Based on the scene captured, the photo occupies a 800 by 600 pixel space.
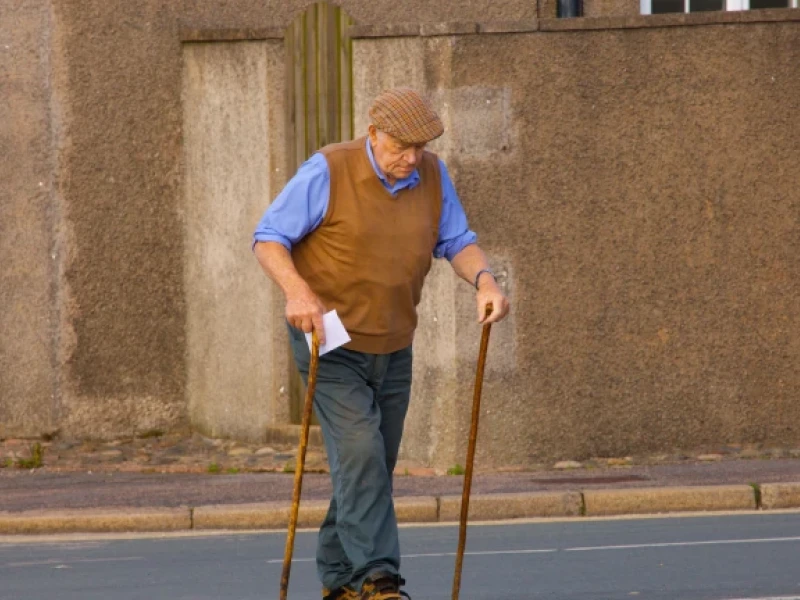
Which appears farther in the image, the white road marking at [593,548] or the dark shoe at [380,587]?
the white road marking at [593,548]

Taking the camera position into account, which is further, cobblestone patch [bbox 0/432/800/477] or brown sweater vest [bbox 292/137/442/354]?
cobblestone patch [bbox 0/432/800/477]

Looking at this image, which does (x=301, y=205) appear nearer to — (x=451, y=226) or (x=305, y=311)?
(x=305, y=311)

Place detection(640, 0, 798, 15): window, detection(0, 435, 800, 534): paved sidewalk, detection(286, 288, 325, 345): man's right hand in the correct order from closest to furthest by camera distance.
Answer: detection(286, 288, 325, 345): man's right hand, detection(0, 435, 800, 534): paved sidewalk, detection(640, 0, 798, 15): window

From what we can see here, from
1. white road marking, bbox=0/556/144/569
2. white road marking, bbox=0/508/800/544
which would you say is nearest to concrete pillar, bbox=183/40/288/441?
white road marking, bbox=0/508/800/544

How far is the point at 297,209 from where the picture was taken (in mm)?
6523

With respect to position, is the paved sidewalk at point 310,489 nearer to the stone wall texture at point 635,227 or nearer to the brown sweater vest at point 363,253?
the stone wall texture at point 635,227

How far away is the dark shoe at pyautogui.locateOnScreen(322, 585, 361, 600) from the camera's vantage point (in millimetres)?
6672

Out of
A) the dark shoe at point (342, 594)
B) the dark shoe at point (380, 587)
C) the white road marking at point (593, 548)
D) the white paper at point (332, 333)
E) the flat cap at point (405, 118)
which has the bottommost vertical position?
the white road marking at point (593, 548)

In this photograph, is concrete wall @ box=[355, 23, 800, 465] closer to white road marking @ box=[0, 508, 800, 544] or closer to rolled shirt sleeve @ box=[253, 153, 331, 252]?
white road marking @ box=[0, 508, 800, 544]

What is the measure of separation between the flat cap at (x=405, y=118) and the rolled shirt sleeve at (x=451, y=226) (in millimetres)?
446

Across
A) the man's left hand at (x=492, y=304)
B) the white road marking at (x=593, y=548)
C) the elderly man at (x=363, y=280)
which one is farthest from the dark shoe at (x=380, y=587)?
the white road marking at (x=593, y=548)

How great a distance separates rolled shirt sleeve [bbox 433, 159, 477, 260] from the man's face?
34cm

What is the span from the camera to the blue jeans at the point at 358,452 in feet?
21.2

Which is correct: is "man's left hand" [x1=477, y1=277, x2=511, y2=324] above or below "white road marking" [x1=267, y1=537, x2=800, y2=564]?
above
